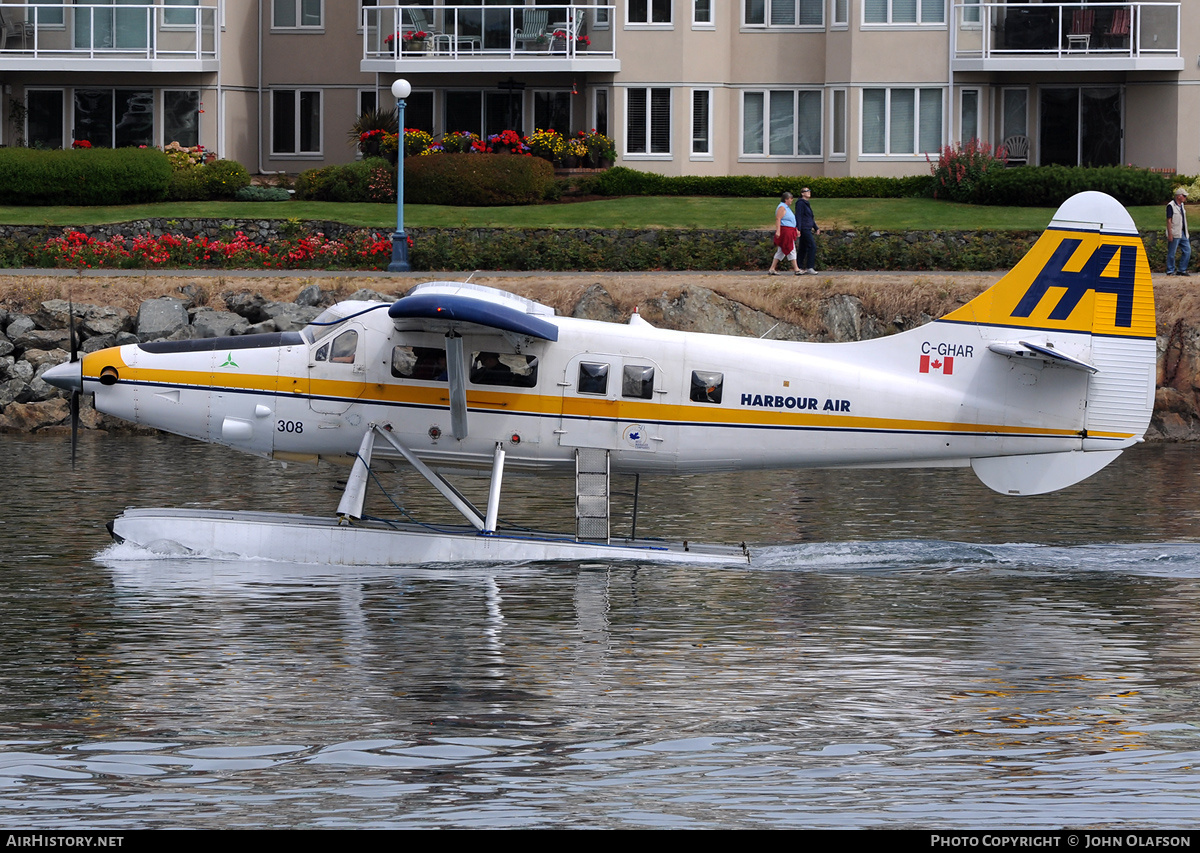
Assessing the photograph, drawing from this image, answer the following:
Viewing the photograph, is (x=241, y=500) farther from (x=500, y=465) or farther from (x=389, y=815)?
(x=389, y=815)

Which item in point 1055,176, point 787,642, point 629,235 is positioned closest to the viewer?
point 787,642

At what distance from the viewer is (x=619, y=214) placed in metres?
41.0

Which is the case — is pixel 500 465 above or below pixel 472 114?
below

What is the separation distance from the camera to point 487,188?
4328 cm

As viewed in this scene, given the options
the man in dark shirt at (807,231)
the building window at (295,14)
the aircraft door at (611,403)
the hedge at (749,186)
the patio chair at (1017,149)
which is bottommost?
the aircraft door at (611,403)

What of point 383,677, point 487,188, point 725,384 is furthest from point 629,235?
point 383,677

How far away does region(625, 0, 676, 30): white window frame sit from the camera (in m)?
48.2

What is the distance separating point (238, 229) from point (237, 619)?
2778 cm

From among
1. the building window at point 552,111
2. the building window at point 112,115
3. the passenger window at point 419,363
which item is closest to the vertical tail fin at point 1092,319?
the passenger window at point 419,363

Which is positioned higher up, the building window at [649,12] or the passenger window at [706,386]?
the building window at [649,12]

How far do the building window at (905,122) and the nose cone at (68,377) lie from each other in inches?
1361

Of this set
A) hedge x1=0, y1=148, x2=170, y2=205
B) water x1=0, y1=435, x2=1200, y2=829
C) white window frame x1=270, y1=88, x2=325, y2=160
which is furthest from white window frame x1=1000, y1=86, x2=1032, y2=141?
water x1=0, y1=435, x2=1200, y2=829

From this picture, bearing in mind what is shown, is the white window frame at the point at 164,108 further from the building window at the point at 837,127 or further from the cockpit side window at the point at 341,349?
the cockpit side window at the point at 341,349

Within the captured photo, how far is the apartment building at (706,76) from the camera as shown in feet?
152
